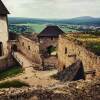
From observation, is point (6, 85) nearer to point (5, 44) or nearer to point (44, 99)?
point (44, 99)

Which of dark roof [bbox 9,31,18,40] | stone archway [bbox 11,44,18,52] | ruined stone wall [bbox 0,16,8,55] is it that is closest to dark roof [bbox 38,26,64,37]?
dark roof [bbox 9,31,18,40]

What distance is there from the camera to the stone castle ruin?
27259 millimetres

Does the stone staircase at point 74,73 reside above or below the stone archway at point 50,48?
above

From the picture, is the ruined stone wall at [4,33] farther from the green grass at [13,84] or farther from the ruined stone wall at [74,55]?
the green grass at [13,84]

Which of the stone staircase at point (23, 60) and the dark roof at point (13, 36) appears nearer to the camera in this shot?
the stone staircase at point (23, 60)

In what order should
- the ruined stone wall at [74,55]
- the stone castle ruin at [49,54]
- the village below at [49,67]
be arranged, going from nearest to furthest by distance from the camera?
1. the village below at [49,67]
2. the ruined stone wall at [74,55]
3. the stone castle ruin at [49,54]

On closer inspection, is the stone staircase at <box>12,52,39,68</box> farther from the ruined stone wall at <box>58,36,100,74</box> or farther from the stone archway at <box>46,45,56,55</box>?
the stone archway at <box>46,45,56,55</box>

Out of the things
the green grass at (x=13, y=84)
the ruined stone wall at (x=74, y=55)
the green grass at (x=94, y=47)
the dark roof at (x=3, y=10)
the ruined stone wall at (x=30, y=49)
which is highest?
the dark roof at (x=3, y=10)

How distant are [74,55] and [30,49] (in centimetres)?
1034

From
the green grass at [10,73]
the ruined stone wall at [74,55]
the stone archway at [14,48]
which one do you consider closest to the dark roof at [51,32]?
the stone archway at [14,48]

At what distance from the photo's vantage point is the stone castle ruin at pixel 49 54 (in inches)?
1073

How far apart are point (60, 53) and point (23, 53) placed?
26.1 ft

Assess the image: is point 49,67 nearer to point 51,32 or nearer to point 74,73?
point 74,73

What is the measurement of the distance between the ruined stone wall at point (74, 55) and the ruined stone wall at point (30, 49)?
7.49ft
